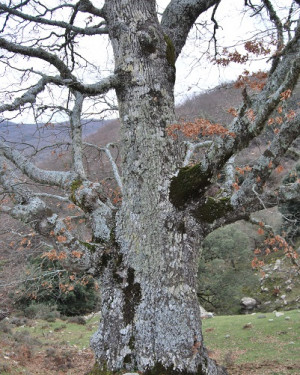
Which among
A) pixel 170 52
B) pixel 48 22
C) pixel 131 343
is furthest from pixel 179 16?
→ pixel 131 343

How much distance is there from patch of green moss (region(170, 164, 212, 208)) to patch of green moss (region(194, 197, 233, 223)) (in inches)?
10.4

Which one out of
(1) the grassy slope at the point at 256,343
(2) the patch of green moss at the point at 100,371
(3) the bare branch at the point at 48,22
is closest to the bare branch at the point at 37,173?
(3) the bare branch at the point at 48,22

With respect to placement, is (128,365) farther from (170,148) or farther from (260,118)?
(260,118)

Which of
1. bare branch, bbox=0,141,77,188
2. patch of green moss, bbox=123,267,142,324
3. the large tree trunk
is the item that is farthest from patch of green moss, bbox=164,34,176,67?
patch of green moss, bbox=123,267,142,324

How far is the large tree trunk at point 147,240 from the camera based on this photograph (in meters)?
3.56

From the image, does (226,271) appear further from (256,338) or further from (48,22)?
(48,22)

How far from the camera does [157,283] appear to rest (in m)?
3.68

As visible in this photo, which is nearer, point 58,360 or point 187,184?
point 187,184

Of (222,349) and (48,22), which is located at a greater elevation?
(48,22)

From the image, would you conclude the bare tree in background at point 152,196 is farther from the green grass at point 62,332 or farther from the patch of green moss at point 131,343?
the green grass at point 62,332

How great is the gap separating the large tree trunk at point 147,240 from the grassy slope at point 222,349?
270 cm

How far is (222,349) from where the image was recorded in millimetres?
8383

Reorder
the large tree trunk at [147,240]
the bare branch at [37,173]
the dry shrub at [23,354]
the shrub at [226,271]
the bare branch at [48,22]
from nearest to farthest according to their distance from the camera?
the large tree trunk at [147,240]
the bare branch at [37,173]
the bare branch at [48,22]
the dry shrub at [23,354]
the shrub at [226,271]

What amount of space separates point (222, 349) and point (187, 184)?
21.0 ft
